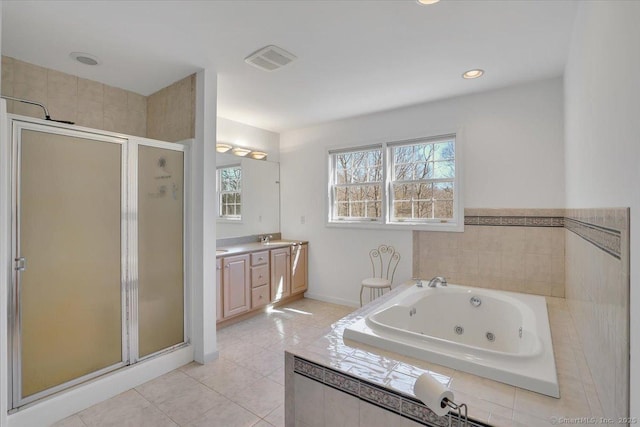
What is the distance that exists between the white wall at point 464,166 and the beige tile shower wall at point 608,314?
1407 millimetres

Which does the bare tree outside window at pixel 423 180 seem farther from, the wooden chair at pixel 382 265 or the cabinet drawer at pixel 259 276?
the cabinet drawer at pixel 259 276

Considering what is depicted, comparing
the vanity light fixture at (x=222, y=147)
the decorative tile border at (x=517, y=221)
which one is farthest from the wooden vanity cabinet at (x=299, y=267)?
the decorative tile border at (x=517, y=221)

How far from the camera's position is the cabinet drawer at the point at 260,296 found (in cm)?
363

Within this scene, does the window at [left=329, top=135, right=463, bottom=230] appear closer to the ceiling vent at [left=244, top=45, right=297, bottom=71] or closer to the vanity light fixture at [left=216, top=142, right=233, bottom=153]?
the vanity light fixture at [left=216, top=142, right=233, bottom=153]

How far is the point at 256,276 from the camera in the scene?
12.0 feet

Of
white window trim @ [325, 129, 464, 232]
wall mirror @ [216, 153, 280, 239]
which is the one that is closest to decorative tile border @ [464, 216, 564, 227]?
white window trim @ [325, 129, 464, 232]

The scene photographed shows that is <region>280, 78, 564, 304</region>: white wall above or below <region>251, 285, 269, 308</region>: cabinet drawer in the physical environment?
above

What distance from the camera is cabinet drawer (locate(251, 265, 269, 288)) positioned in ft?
11.9

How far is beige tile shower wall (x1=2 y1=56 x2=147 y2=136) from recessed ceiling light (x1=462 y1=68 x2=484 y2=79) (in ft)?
10.3

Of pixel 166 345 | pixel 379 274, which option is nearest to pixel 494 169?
pixel 379 274

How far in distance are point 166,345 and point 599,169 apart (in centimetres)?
309

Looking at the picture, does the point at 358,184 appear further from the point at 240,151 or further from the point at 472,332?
the point at 472,332

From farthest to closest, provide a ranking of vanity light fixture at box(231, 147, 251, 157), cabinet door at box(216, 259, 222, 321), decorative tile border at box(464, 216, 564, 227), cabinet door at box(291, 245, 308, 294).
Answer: cabinet door at box(291, 245, 308, 294) → vanity light fixture at box(231, 147, 251, 157) → cabinet door at box(216, 259, 222, 321) → decorative tile border at box(464, 216, 564, 227)

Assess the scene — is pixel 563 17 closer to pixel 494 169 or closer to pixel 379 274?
pixel 494 169
